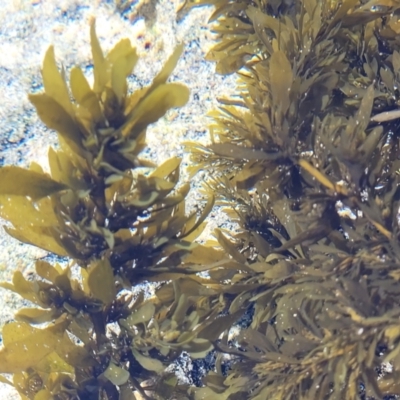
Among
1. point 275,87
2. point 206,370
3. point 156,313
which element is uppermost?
point 275,87

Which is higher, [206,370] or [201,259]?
[201,259]

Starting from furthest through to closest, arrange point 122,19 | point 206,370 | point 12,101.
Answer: point 122,19
point 12,101
point 206,370

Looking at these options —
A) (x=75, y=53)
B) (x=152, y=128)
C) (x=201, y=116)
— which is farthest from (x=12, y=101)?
(x=201, y=116)

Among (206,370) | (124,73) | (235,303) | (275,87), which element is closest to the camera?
(124,73)

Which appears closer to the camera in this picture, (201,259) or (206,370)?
(201,259)

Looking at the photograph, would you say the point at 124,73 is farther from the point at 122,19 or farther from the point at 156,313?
the point at 122,19

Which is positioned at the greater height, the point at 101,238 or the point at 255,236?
the point at 101,238

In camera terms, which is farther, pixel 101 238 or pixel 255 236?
pixel 255 236
